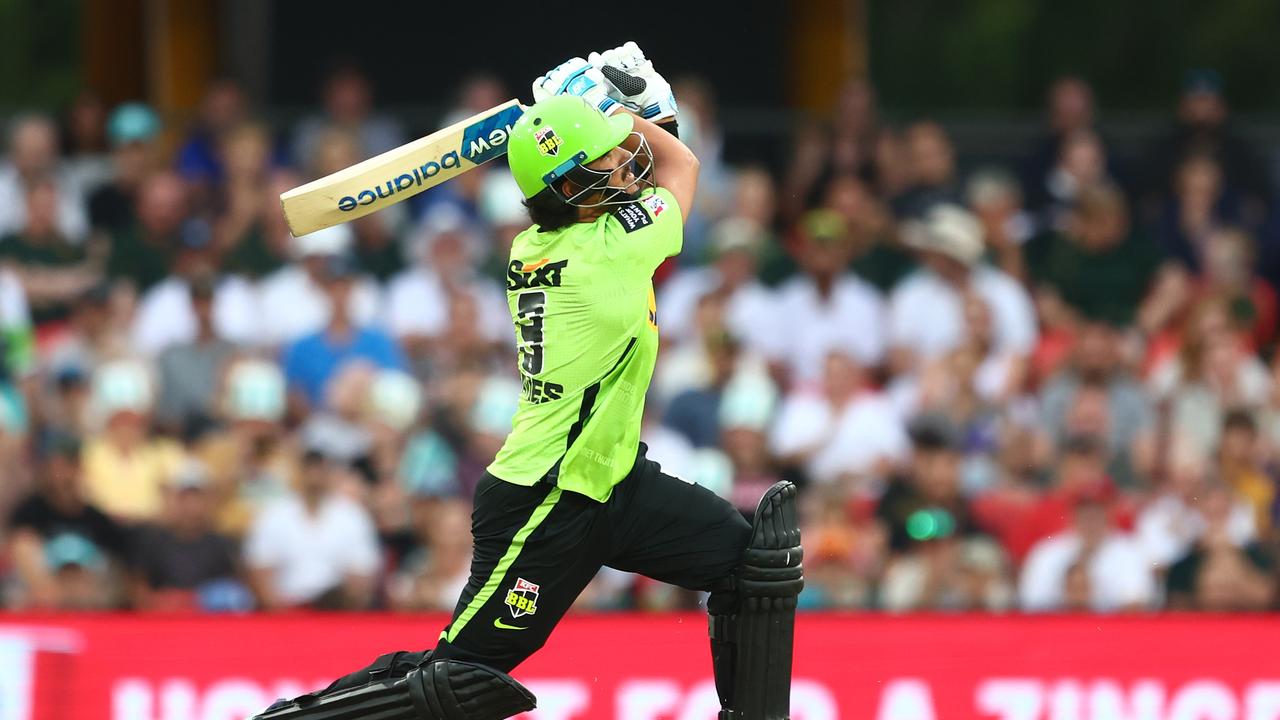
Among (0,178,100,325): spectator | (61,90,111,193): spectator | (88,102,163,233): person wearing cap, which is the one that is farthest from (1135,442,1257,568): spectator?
(61,90,111,193): spectator

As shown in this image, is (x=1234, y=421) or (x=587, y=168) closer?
(x=587, y=168)

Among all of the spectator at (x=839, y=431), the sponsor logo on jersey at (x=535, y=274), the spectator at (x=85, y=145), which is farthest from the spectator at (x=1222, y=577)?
the spectator at (x=85, y=145)

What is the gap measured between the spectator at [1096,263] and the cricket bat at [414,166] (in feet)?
21.3

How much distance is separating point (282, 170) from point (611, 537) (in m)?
7.02

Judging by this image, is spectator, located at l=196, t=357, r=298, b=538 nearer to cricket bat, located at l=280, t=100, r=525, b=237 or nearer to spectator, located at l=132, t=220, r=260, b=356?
spectator, located at l=132, t=220, r=260, b=356

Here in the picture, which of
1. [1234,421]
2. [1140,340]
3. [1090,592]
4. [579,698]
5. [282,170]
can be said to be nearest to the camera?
[579,698]

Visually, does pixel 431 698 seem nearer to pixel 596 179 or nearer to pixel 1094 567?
pixel 596 179

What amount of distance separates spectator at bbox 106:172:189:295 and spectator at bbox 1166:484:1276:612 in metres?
6.12

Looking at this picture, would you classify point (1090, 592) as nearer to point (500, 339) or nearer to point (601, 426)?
point (500, 339)

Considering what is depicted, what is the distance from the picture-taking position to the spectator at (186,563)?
10.2 metres

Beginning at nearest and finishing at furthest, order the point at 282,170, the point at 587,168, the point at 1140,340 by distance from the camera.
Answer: the point at 587,168 < the point at 1140,340 < the point at 282,170

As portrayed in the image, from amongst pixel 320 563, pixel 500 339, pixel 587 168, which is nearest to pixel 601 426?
pixel 587 168

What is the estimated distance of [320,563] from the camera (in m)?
10.4

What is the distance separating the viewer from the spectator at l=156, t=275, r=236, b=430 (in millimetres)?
11211
